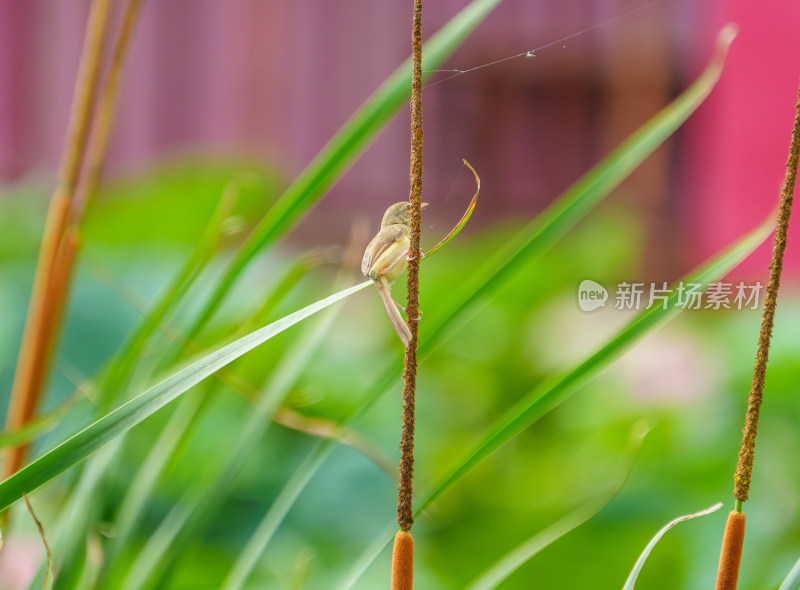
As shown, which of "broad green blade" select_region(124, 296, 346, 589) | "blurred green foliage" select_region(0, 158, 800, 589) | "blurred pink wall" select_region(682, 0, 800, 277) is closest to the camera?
"broad green blade" select_region(124, 296, 346, 589)

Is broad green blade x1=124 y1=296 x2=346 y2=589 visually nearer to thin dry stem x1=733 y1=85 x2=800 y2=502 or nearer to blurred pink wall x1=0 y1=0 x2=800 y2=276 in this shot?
thin dry stem x1=733 y1=85 x2=800 y2=502

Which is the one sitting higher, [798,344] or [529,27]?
[529,27]

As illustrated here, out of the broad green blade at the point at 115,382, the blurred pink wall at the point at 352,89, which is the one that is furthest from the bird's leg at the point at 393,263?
the blurred pink wall at the point at 352,89

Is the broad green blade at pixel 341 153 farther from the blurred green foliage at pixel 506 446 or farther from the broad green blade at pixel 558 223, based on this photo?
the blurred green foliage at pixel 506 446

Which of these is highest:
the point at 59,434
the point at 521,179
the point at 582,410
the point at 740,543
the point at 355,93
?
the point at 355,93

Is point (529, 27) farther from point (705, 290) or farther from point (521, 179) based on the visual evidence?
point (705, 290)

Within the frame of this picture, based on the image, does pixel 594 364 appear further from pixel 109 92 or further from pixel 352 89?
pixel 352 89

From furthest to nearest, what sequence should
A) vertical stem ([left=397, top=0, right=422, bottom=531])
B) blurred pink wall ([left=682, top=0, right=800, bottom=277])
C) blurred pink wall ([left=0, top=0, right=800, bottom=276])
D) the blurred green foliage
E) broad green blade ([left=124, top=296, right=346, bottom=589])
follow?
blurred pink wall ([left=0, top=0, right=800, bottom=276]), blurred pink wall ([left=682, top=0, right=800, bottom=277]), the blurred green foliage, broad green blade ([left=124, top=296, right=346, bottom=589]), vertical stem ([left=397, top=0, right=422, bottom=531])

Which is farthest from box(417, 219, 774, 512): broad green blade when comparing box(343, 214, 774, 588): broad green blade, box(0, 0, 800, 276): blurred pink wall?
box(0, 0, 800, 276): blurred pink wall

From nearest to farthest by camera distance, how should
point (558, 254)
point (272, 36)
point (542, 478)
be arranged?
point (542, 478)
point (558, 254)
point (272, 36)

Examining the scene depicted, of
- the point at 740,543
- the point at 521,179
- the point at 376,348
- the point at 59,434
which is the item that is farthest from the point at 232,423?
the point at 521,179
